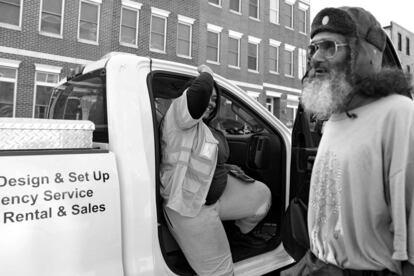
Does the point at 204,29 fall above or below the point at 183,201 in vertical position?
above

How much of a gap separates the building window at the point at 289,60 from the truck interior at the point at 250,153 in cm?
1978

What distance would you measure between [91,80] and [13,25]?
1239 cm

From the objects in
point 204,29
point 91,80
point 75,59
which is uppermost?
point 204,29

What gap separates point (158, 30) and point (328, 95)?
606 inches

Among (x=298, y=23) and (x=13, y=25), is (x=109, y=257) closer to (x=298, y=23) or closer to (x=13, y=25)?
(x=13, y=25)

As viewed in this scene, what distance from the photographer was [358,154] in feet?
4.37

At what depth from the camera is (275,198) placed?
2975 mm

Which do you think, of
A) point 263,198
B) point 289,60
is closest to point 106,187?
point 263,198

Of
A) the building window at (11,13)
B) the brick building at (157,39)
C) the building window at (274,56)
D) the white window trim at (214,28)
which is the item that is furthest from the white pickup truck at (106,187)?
the building window at (274,56)

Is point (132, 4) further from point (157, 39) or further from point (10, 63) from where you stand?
point (10, 63)

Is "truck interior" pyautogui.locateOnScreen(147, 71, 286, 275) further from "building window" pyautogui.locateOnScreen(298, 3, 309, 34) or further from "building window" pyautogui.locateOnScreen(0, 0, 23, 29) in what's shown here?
"building window" pyautogui.locateOnScreen(298, 3, 309, 34)

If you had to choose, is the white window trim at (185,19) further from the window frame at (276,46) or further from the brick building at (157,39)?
the window frame at (276,46)

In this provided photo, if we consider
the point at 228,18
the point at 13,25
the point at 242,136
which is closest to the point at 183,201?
the point at 242,136

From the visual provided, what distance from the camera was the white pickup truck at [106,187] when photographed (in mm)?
1485
